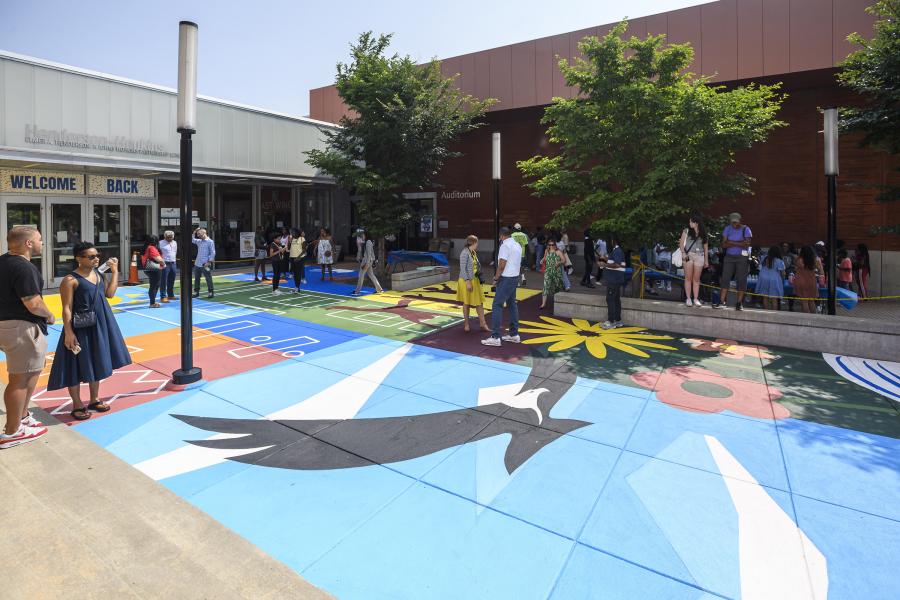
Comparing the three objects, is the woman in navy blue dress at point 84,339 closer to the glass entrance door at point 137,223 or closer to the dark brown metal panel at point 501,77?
the glass entrance door at point 137,223

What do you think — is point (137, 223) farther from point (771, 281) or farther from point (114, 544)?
point (771, 281)

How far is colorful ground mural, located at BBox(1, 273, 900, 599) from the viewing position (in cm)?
318

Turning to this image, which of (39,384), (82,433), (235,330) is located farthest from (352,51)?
(82,433)

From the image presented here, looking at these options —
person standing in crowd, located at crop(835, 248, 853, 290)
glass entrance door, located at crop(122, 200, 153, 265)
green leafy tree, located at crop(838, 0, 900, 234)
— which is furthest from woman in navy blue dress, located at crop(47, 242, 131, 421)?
person standing in crowd, located at crop(835, 248, 853, 290)

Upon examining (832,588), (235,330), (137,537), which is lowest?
(832,588)

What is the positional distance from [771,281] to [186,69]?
10940 mm

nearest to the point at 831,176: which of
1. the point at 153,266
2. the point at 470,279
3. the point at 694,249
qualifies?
the point at 694,249

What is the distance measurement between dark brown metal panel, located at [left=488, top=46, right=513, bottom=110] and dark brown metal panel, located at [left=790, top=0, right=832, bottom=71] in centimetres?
924

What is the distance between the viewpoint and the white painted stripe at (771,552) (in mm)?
2984

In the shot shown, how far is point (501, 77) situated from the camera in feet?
65.5

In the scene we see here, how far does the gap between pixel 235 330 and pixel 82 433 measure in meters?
4.78

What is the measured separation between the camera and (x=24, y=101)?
12852mm

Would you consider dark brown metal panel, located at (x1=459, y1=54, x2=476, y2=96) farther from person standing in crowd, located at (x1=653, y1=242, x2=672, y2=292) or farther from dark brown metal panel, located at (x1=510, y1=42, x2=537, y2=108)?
person standing in crowd, located at (x1=653, y1=242, x2=672, y2=292)

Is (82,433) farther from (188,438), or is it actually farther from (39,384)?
(39,384)
